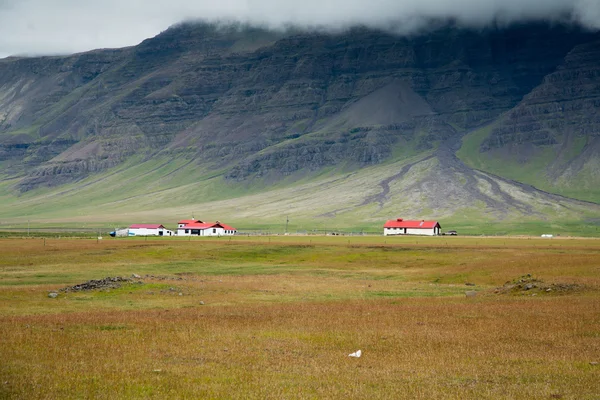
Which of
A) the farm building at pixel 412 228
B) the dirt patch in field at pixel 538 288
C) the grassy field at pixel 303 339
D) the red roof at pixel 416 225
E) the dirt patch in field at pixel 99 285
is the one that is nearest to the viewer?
the grassy field at pixel 303 339

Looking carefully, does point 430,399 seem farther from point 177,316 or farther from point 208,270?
A: point 208,270

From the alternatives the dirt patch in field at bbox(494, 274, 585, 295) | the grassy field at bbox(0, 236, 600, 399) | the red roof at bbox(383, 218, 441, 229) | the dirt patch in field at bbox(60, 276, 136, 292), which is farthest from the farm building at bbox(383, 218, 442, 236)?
the dirt patch in field at bbox(60, 276, 136, 292)

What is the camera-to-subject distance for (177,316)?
38.5 meters

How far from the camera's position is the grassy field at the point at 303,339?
888 inches

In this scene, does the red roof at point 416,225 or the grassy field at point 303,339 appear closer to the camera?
the grassy field at point 303,339

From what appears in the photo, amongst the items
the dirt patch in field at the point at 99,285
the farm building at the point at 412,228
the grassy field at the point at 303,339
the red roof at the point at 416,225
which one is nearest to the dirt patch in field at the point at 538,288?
the grassy field at the point at 303,339

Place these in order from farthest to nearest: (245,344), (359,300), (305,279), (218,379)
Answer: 1. (305,279)
2. (359,300)
3. (245,344)
4. (218,379)

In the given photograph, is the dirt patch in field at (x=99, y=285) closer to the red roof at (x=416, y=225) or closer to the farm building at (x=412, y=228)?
the farm building at (x=412, y=228)

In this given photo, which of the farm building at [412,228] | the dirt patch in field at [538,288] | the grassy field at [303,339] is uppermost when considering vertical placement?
the grassy field at [303,339]

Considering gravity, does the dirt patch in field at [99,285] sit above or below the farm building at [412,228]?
above

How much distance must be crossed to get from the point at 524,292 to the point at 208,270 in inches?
1649

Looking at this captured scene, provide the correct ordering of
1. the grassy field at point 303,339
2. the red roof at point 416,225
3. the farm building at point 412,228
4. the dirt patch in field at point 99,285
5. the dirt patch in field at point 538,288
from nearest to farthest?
the grassy field at point 303,339 < the dirt patch in field at point 538,288 < the dirt patch in field at point 99,285 < the farm building at point 412,228 < the red roof at point 416,225

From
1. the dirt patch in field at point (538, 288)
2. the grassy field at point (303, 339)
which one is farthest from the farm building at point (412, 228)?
the dirt patch in field at point (538, 288)

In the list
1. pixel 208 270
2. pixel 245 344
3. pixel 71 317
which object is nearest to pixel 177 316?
pixel 71 317
